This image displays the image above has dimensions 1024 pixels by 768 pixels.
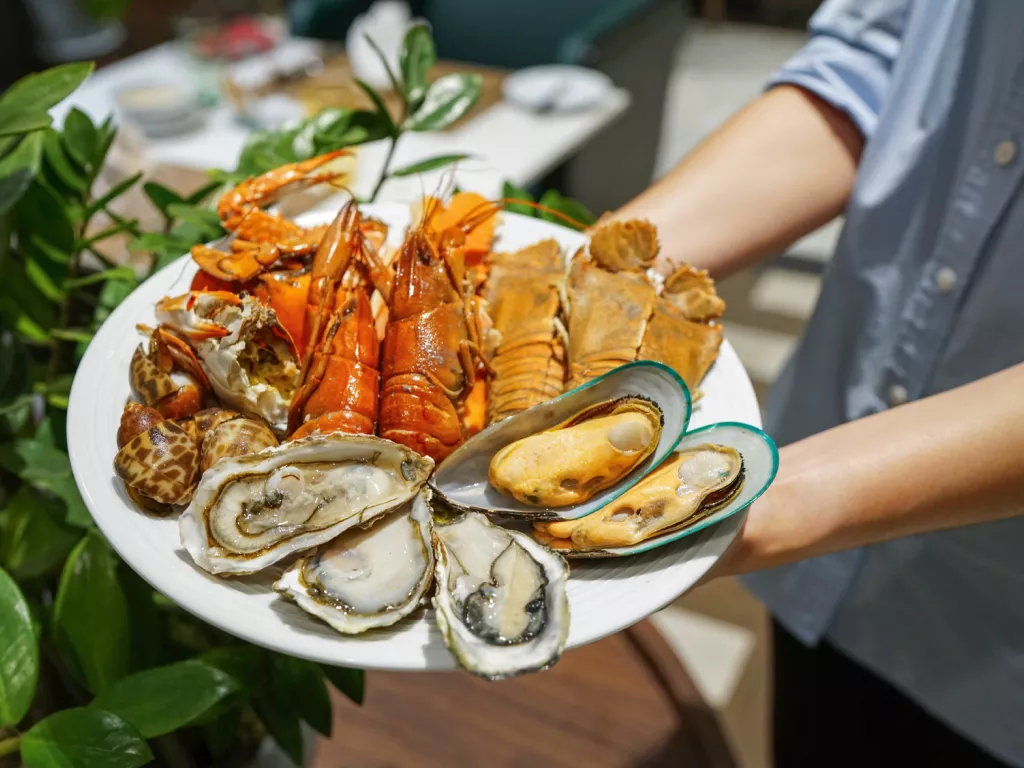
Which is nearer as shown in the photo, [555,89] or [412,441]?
[412,441]

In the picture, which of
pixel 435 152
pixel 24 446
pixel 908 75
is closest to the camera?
pixel 24 446

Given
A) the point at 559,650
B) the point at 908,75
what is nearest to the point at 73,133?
the point at 559,650

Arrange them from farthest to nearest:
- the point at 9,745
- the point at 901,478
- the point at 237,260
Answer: the point at 237,260 < the point at 901,478 < the point at 9,745

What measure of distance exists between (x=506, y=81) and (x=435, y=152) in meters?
0.51

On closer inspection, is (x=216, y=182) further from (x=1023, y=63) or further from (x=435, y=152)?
(x=435, y=152)

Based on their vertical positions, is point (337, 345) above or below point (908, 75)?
below

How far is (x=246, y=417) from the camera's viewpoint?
2.15 feet

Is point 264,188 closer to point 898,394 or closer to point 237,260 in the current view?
point 237,260

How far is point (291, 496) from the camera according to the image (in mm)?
587

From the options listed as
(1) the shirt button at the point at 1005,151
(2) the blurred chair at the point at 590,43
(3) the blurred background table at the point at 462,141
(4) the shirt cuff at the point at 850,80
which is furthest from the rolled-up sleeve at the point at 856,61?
(2) the blurred chair at the point at 590,43

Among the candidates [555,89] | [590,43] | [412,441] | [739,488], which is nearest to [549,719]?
[412,441]

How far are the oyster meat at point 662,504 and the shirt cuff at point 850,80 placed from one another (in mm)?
582

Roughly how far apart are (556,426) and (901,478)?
0.29 m

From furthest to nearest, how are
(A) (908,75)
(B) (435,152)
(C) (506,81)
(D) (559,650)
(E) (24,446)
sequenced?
(C) (506,81)
(B) (435,152)
(A) (908,75)
(E) (24,446)
(D) (559,650)
